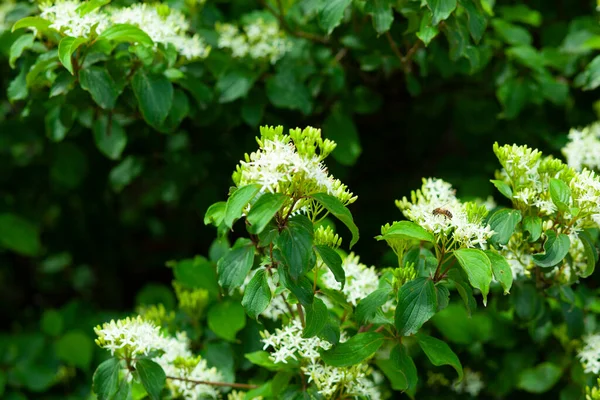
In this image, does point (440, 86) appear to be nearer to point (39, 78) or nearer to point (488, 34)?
point (488, 34)

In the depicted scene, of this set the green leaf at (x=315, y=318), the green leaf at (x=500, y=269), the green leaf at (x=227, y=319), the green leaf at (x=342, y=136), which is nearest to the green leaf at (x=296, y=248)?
the green leaf at (x=315, y=318)

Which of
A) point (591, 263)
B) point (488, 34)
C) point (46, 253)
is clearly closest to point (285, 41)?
point (488, 34)

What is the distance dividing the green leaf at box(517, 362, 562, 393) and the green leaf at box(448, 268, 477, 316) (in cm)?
71

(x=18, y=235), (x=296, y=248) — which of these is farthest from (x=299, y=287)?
(x=18, y=235)

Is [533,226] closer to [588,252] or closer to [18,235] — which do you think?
[588,252]

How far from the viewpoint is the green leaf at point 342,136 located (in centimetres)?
218

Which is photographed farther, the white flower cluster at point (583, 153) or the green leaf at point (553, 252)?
the white flower cluster at point (583, 153)

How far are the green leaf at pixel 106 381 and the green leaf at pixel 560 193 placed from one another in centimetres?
94

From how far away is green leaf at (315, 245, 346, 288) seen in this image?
1.25 meters

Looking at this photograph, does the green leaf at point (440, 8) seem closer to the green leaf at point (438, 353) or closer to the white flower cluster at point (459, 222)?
the white flower cluster at point (459, 222)

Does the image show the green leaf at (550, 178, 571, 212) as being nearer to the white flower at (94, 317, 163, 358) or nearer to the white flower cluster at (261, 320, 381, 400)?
the white flower cluster at (261, 320, 381, 400)

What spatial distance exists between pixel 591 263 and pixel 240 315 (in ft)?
2.76

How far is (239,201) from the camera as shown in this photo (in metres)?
1.15

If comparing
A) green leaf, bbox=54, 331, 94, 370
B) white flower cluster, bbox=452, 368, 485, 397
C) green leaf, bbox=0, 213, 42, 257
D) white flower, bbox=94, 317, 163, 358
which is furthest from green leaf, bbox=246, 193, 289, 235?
green leaf, bbox=0, 213, 42, 257
